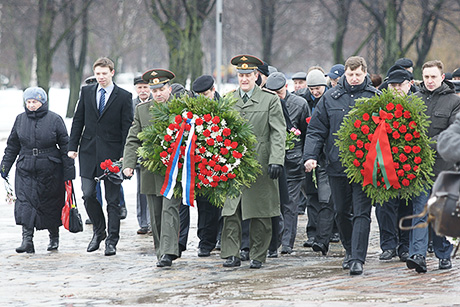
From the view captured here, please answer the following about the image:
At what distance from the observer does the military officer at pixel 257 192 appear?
9.40 m

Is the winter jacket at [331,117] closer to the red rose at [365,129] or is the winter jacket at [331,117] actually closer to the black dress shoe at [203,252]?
the red rose at [365,129]

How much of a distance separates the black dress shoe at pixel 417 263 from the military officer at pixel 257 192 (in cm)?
146

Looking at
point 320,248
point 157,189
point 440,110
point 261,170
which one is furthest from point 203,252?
point 440,110

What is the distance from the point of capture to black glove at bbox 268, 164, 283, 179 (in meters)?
9.14

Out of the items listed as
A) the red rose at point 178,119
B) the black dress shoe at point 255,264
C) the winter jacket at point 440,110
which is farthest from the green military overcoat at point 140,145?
the winter jacket at point 440,110

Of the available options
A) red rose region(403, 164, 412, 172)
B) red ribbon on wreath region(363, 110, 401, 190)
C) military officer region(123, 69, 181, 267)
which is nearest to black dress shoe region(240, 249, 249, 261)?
military officer region(123, 69, 181, 267)

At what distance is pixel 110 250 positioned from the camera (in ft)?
33.8

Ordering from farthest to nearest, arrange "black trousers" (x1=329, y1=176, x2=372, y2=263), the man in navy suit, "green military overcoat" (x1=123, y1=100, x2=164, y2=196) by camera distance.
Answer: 1. the man in navy suit
2. "green military overcoat" (x1=123, y1=100, x2=164, y2=196)
3. "black trousers" (x1=329, y1=176, x2=372, y2=263)

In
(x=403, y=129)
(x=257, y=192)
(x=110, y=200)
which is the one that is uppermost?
(x=403, y=129)

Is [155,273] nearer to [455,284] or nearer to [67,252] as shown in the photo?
[67,252]

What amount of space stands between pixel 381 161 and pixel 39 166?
410 cm

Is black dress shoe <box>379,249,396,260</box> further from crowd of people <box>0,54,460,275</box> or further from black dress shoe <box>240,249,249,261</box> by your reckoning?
black dress shoe <box>240,249,249,261</box>

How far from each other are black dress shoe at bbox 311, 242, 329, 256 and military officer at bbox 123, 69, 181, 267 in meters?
1.85

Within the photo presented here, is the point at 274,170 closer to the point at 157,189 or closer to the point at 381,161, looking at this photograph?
the point at 381,161
